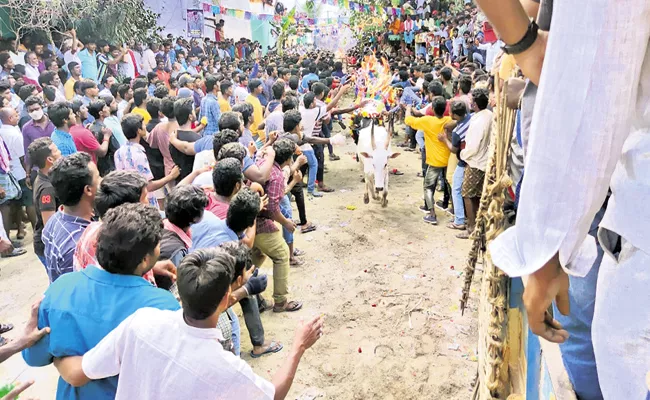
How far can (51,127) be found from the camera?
6188mm

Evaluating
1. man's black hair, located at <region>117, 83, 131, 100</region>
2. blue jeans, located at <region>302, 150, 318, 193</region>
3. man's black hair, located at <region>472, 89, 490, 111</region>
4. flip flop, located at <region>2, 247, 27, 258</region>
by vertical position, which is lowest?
flip flop, located at <region>2, 247, 27, 258</region>

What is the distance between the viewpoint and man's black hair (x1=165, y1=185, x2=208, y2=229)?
3.08 m

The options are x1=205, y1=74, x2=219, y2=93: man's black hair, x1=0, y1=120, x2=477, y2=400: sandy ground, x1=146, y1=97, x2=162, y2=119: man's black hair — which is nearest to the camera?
x1=0, y1=120, x2=477, y2=400: sandy ground

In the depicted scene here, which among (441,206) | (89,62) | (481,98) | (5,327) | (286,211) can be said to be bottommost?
(441,206)

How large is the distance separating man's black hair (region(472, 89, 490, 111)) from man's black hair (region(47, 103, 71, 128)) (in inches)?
176

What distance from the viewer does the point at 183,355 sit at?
1.75m

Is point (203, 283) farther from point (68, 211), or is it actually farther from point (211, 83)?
point (211, 83)

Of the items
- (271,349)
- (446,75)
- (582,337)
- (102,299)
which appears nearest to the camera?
(582,337)

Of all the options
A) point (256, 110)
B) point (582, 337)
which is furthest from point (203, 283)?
point (256, 110)

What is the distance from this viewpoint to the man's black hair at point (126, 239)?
2115 millimetres

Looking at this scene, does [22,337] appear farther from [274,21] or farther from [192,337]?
[274,21]

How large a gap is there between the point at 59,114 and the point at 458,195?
191 inches

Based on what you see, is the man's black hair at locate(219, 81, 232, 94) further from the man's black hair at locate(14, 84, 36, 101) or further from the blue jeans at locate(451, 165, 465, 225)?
the blue jeans at locate(451, 165, 465, 225)

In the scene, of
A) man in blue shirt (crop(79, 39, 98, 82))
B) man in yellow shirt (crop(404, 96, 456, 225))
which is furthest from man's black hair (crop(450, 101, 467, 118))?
man in blue shirt (crop(79, 39, 98, 82))
